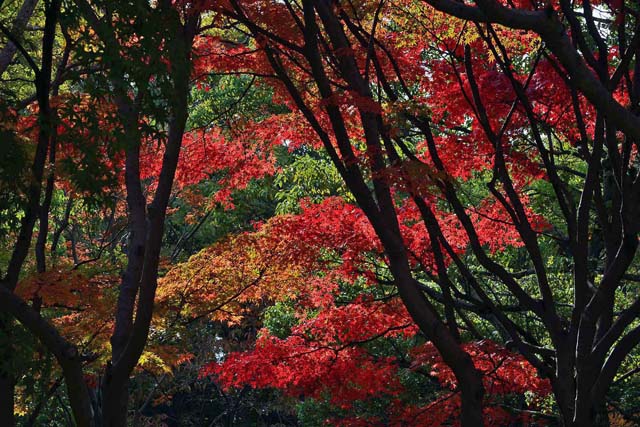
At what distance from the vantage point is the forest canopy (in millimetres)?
6457

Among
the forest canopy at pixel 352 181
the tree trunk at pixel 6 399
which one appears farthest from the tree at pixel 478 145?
the tree trunk at pixel 6 399

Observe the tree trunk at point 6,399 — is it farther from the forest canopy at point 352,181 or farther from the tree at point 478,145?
the tree at point 478,145

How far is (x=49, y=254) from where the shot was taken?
15656 mm

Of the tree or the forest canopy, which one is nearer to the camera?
the forest canopy

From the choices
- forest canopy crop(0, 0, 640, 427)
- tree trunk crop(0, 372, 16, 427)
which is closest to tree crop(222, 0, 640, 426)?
forest canopy crop(0, 0, 640, 427)

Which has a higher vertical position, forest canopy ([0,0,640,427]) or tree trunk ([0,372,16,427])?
forest canopy ([0,0,640,427])

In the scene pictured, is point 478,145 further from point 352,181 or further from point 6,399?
point 6,399

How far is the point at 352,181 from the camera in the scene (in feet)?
22.7

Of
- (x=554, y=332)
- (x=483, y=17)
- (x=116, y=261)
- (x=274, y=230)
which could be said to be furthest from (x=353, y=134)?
(x=116, y=261)

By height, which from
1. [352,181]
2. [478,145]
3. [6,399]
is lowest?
[6,399]

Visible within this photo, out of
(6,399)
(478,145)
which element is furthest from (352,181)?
(6,399)

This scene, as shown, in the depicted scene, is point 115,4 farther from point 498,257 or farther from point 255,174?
point 498,257

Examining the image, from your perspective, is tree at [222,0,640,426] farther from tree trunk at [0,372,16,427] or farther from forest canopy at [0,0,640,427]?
tree trunk at [0,372,16,427]

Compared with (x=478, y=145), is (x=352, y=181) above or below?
below
